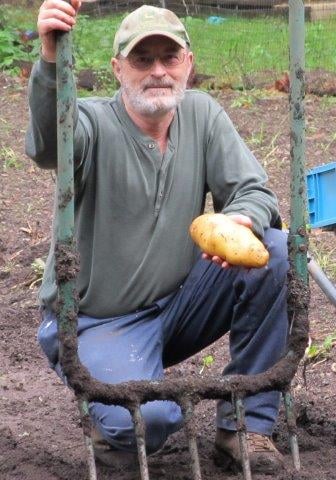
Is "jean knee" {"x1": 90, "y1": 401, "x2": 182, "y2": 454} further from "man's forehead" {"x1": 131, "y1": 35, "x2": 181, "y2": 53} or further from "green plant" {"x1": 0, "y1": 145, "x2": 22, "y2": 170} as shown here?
"green plant" {"x1": 0, "y1": 145, "x2": 22, "y2": 170}

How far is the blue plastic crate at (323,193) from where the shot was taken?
4.59 m

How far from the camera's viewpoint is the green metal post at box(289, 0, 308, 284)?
129 inches

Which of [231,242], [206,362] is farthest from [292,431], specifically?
[206,362]

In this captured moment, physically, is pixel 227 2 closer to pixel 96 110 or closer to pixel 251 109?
pixel 251 109

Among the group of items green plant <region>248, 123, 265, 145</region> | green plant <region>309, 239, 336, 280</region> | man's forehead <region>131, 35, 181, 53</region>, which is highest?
man's forehead <region>131, 35, 181, 53</region>

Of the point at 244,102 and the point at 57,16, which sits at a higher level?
the point at 57,16

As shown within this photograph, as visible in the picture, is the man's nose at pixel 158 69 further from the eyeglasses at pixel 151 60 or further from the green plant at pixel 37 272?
the green plant at pixel 37 272

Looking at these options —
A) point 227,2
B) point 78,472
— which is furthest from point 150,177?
point 227,2

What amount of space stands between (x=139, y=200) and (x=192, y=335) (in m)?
0.49

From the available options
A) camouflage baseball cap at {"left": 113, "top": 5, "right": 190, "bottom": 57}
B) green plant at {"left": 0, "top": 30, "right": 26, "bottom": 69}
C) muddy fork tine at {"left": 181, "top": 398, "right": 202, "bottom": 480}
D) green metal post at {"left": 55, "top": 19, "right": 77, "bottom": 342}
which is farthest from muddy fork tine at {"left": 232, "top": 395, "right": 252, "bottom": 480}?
green plant at {"left": 0, "top": 30, "right": 26, "bottom": 69}

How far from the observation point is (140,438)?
3285mm

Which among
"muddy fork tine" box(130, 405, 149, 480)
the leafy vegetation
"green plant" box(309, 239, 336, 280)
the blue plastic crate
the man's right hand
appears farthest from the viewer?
the leafy vegetation

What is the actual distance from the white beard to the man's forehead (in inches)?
4.5

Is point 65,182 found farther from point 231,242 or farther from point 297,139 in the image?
point 297,139
